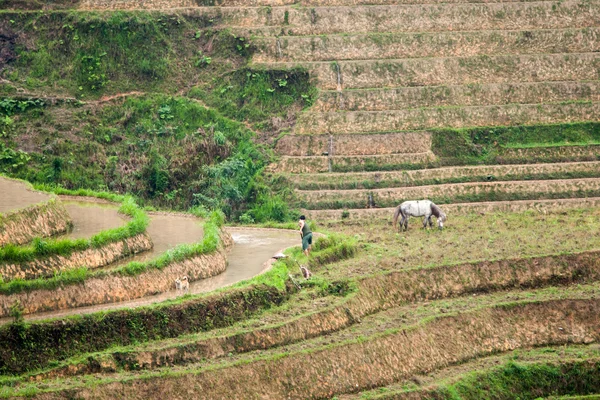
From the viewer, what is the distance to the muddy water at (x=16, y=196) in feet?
99.1

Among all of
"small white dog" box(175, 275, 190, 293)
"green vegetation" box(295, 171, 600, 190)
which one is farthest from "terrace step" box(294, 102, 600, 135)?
"small white dog" box(175, 275, 190, 293)

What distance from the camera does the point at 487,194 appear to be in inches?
1695

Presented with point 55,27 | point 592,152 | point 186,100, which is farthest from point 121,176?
point 592,152

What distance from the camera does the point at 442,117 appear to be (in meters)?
45.8

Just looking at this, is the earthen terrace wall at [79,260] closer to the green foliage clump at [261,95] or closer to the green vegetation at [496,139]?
the green foliage clump at [261,95]

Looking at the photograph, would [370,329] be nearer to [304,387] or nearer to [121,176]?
[304,387]

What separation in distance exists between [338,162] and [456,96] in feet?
19.0

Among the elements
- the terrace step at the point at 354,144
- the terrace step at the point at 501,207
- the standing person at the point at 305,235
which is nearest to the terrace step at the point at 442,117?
the terrace step at the point at 354,144

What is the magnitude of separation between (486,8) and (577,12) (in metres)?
3.54

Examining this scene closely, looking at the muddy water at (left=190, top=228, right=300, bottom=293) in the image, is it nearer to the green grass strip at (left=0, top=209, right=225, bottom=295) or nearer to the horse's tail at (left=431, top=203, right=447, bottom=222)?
the green grass strip at (left=0, top=209, right=225, bottom=295)

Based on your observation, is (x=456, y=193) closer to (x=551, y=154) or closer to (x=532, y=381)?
(x=551, y=154)

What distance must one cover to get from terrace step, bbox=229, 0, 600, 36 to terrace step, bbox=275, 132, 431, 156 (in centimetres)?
581

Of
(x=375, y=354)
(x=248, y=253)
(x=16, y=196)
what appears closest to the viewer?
(x=375, y=354)

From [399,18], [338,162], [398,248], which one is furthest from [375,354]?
[399,18]
